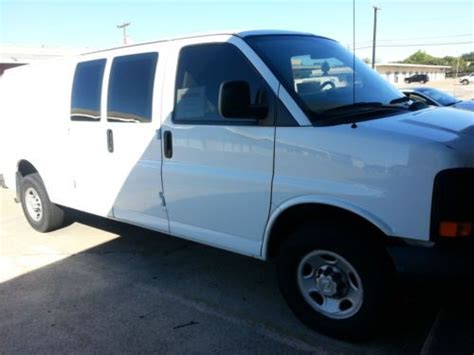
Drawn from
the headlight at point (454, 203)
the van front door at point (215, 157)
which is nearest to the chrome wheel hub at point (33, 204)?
the van front door at point (215, 157)

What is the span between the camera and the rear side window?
461 cm

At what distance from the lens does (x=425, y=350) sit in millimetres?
3059

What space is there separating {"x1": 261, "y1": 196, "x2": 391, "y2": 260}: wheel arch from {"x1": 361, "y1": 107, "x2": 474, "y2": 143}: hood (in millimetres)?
542

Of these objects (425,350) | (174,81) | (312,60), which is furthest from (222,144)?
(425,350)

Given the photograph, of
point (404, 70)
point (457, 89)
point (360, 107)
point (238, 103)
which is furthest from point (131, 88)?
point (404, 70)

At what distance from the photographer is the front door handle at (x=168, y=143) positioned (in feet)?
12.8

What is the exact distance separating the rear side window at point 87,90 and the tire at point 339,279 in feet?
8.16

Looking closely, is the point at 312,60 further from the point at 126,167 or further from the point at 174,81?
the point at 126,167

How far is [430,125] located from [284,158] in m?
→ 0.95

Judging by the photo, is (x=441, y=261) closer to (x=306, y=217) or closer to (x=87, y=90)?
(x=306, y=217)

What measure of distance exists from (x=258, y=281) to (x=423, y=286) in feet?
5.79

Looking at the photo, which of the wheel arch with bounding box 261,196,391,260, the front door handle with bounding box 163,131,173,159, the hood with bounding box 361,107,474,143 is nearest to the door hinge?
the front door handle with bounding box 163,131,173,159

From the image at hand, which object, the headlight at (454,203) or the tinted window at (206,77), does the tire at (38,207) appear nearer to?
the tinted window at (206,77)

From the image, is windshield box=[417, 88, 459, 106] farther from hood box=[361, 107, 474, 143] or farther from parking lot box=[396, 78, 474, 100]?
parking lot box=[396, 78, 474, 100]
